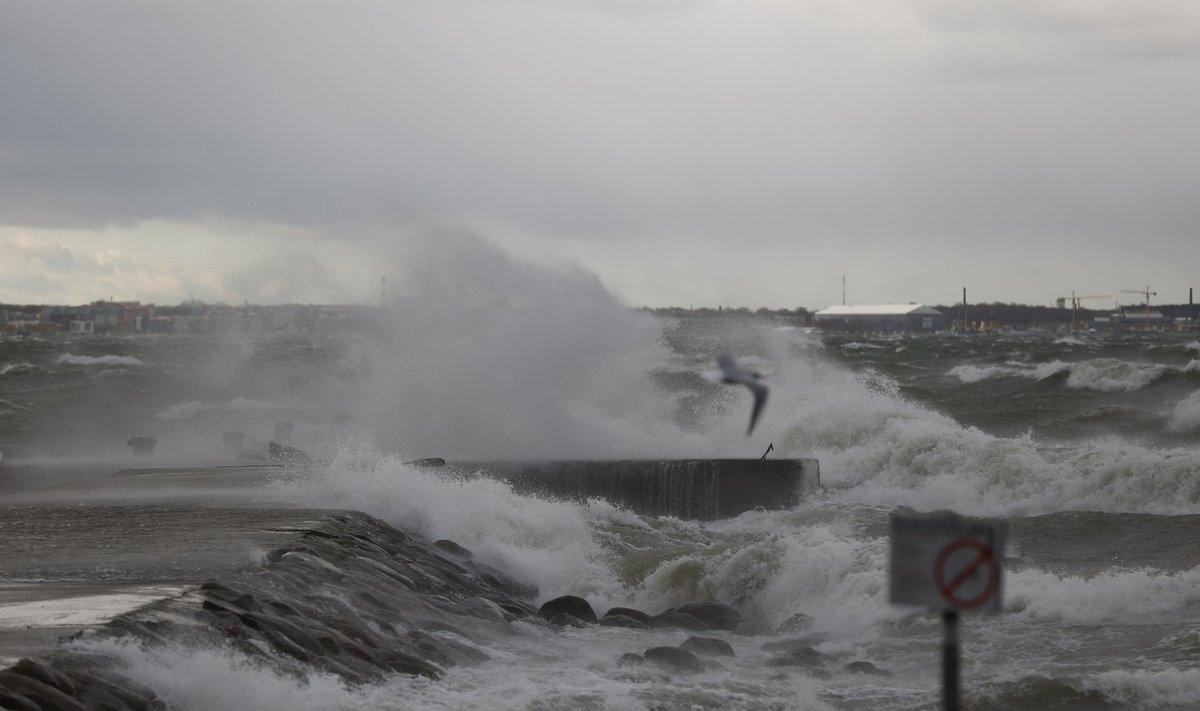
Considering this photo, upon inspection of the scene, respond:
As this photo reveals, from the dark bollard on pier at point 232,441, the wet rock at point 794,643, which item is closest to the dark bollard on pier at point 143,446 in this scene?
the dark bollard on pier at point 232,441

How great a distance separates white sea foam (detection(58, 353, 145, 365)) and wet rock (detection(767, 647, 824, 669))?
67.1 metres

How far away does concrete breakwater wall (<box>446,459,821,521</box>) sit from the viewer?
1805cm

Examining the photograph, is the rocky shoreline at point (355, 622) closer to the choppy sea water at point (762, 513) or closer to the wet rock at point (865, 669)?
the wet rock at point (865, 669)

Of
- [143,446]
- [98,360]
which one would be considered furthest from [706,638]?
[98,360]

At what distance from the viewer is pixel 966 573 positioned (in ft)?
12.2

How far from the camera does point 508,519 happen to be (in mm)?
15375

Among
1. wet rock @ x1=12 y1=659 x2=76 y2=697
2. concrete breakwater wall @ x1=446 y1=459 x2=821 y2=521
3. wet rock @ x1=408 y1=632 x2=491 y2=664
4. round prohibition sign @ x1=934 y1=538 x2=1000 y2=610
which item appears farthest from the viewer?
concrete breakwater wall @ x1=446 y1=459 x2=821 y2=521

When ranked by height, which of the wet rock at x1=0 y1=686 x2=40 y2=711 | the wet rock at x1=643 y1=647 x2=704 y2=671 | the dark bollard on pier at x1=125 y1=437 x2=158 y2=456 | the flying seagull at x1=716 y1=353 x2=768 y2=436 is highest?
the flying seagull at x1=716 y1=353 x2=768 y2=436

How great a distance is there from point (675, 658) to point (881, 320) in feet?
534

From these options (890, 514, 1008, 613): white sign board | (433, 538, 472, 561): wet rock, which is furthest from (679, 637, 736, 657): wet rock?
(890, 514, 1008, 613): white sign board

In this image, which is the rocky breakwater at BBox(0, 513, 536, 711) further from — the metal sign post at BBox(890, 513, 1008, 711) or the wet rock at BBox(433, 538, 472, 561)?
the metal sign post at BBox(890, 513, 1008, 711)

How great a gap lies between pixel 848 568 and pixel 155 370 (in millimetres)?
57496

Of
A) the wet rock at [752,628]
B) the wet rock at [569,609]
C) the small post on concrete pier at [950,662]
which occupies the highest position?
the small post on concrete pier at [950,662]

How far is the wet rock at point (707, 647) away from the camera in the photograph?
9992 millimetres
